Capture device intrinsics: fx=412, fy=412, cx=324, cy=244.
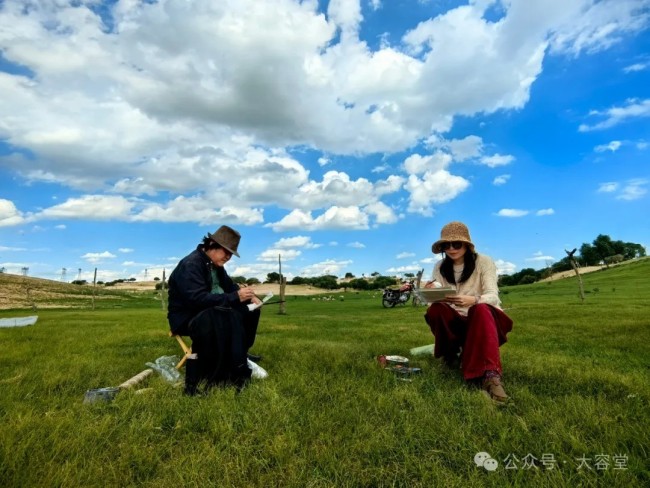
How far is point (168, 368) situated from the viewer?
516cm

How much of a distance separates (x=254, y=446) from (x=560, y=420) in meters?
2.21

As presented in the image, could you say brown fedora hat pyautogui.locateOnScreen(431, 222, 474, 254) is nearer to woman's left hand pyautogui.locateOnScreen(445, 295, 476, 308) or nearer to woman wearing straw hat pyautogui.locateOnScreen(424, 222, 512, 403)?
woman wearing straw hat pyautogui.locateOnScreen(424, 222, 512, 403)

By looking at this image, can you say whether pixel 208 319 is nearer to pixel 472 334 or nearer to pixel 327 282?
pixel 472 334

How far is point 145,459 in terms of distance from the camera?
102 inches

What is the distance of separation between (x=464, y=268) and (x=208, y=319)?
2.94 metres

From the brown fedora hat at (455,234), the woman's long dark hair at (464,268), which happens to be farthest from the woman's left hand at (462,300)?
the brown fedora hat at (455,234)

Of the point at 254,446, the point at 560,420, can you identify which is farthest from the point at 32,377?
the point at 560,420

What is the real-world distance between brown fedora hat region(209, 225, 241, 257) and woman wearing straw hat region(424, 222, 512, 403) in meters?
2.34

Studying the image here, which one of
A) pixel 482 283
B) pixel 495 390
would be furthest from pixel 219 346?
pixel 482 283

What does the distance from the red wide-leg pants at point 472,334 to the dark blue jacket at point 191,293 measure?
7.86 feet

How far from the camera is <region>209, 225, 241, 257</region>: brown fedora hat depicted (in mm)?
4686

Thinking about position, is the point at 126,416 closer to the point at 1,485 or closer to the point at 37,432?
the point at 37,432

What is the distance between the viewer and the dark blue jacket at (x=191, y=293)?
4.39m

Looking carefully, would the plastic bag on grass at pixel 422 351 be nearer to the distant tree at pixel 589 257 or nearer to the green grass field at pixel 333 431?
the green grass field at pixel 333 431
